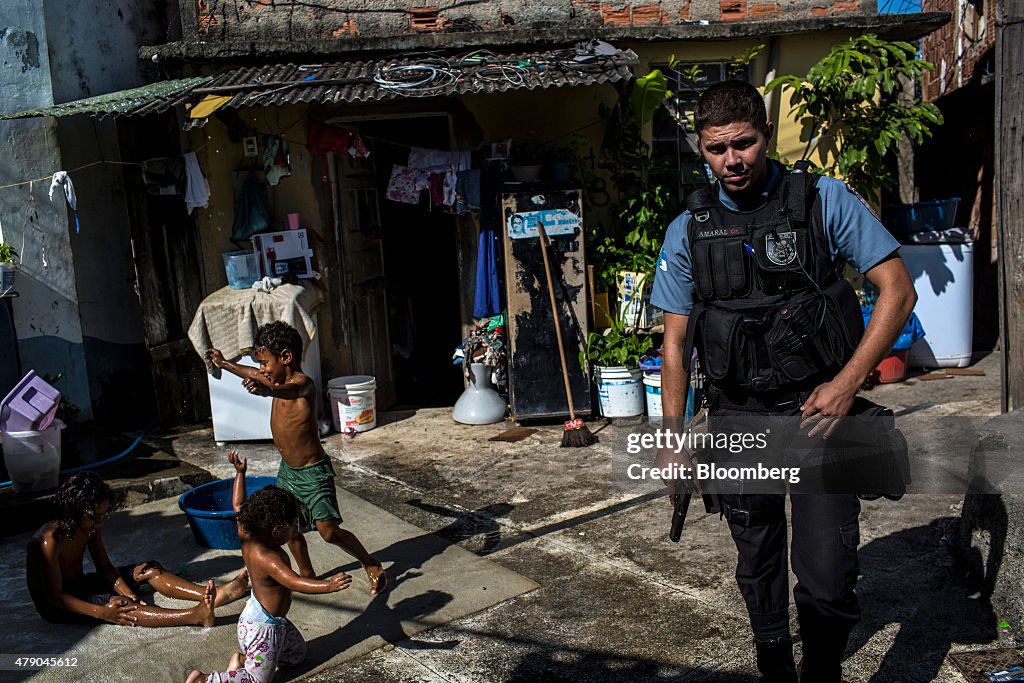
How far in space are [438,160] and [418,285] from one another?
2.83 m

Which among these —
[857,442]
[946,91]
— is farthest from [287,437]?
[946,91]

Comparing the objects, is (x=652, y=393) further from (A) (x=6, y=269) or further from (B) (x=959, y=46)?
(B) (x=959, y=46)

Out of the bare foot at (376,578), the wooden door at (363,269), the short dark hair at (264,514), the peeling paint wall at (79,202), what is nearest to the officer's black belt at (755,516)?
the short dark hair at (264,514)

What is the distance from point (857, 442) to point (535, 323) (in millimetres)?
5150

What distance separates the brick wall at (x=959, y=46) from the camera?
10.7 meters

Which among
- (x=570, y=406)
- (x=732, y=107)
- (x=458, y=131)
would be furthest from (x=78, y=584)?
(x=458, y=131)

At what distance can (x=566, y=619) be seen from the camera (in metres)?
4.57

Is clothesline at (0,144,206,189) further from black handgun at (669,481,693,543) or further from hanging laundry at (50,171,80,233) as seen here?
black handgun at (669,481,693,543)

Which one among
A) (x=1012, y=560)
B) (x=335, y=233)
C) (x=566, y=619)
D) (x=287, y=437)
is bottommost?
(x=566, y=619)

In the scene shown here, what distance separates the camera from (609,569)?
5121mm

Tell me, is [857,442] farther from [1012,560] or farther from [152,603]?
[152,603]

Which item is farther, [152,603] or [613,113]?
[613,113]

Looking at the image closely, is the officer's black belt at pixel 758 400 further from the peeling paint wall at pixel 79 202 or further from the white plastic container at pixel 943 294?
the peeling paint wall at pixel 79 202

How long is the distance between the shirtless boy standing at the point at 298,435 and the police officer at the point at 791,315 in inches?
90.2
